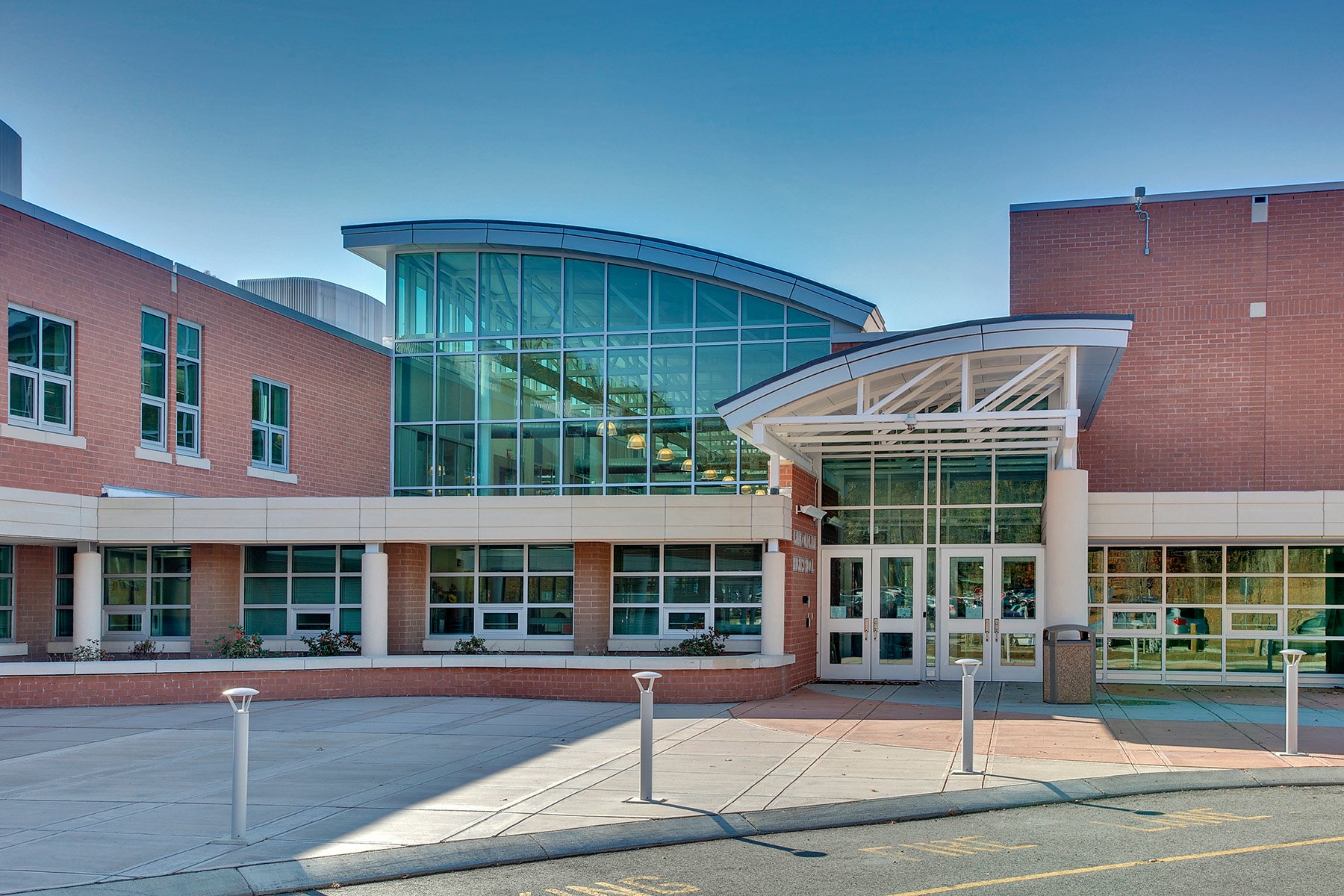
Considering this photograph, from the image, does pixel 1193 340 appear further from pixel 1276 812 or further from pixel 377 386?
pixel 377 386

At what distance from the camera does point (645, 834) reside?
30.8ft

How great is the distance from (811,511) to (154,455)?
36.9 feet

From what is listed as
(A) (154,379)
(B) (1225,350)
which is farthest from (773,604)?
(A) (154,379)

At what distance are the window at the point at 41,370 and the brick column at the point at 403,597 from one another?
216 inches

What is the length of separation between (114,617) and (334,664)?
5.60 m

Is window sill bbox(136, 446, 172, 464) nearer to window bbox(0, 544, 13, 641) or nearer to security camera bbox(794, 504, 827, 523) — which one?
window bbox(0, 544, 13, 641)

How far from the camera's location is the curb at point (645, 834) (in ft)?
26.7

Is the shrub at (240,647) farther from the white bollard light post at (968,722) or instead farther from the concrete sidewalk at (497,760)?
the white bollard light post at (968,722)

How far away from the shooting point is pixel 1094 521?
66.2 ft

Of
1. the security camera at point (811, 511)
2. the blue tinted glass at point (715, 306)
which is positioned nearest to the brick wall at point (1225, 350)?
the security camera at point (811, 511)

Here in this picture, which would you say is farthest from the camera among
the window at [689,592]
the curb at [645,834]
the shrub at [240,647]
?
the window at [689,592]

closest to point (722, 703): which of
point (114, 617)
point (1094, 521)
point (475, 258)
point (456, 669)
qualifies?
point (456, 669)

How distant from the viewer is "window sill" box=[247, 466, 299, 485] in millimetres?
23703

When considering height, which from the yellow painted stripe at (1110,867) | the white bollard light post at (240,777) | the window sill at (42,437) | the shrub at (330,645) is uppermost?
the window sill at (42,437)
